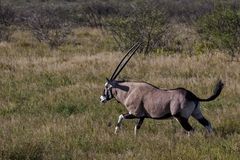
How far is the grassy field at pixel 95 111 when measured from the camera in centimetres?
649

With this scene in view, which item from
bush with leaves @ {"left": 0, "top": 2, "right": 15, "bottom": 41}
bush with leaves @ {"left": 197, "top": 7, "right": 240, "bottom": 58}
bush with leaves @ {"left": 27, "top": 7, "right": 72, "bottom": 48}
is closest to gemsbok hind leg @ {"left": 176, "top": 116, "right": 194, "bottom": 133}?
bush with leaves @ {"left": 197, "top": 7, "right": 240, "bottom": 58}

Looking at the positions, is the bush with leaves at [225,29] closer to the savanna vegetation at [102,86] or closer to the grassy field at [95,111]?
the savanna vegetation at [102,86]

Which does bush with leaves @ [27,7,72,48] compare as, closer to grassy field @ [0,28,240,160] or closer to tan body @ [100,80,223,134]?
grassy field @ [0,28,240,160]

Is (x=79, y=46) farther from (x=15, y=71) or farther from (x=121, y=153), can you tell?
(x=121, y=153)

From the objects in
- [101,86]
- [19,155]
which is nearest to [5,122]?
[19,155]

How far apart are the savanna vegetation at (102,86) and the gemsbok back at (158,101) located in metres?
0.26

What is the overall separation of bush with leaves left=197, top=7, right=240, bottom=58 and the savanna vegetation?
1.1 inches

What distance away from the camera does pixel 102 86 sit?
437 inches

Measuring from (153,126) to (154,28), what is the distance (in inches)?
389

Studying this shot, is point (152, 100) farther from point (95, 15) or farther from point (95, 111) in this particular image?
point (95, 15)

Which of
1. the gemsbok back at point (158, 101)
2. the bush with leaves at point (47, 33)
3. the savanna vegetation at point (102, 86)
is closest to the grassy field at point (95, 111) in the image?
the savanna vegetation at point (102, 86)

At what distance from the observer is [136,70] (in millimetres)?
12906

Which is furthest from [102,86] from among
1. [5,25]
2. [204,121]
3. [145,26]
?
[5,25]

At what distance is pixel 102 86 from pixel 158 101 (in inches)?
161
